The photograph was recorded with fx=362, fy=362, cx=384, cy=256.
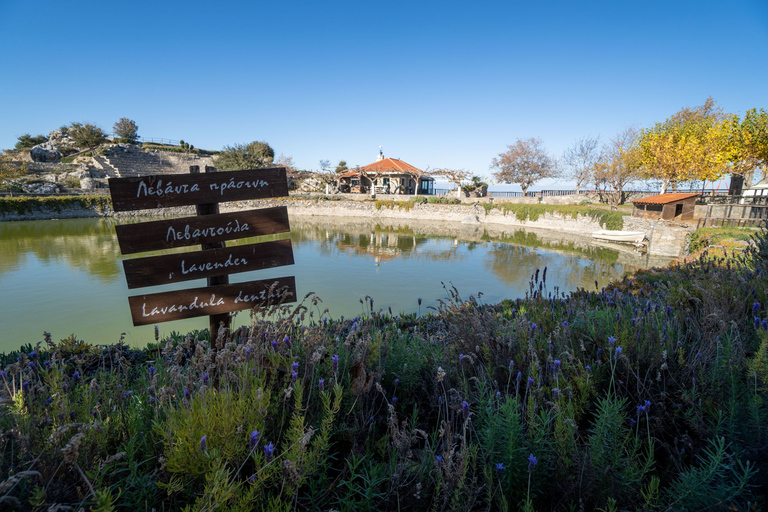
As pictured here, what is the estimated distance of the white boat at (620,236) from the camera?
1762 centimetres

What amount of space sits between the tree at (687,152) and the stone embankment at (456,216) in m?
9.51

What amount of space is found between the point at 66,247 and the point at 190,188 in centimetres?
1696

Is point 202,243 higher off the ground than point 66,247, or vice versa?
point 202,243

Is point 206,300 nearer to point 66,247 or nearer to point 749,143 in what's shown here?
point 66,247

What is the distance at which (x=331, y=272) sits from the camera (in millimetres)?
11266

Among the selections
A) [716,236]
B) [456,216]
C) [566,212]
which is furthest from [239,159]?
Result: [716,236]

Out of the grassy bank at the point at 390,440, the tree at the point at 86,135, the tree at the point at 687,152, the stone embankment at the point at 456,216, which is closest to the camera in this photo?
the grassy bank at the point at 390,440

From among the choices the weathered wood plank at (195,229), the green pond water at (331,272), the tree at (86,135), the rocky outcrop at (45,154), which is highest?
the tree at (86,135)

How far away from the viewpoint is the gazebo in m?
44.3

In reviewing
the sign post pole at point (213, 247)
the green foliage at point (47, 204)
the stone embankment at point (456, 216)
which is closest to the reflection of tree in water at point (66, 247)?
the green foliage at point (47, 204)

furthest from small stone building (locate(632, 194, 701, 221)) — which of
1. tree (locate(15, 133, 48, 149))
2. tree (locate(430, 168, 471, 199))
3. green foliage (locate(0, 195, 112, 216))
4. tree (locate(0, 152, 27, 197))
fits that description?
tree (locate(15, 133, 48, 149))

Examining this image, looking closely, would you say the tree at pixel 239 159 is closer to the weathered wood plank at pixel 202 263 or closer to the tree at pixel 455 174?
the tree at pixel 455 174

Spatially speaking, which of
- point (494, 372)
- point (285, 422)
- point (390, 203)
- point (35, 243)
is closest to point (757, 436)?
point (494, 372)

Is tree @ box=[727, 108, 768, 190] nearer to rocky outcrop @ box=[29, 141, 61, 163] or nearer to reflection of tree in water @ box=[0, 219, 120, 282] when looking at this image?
reflection of tree in water @ box=[0, 219, 120, 282]
